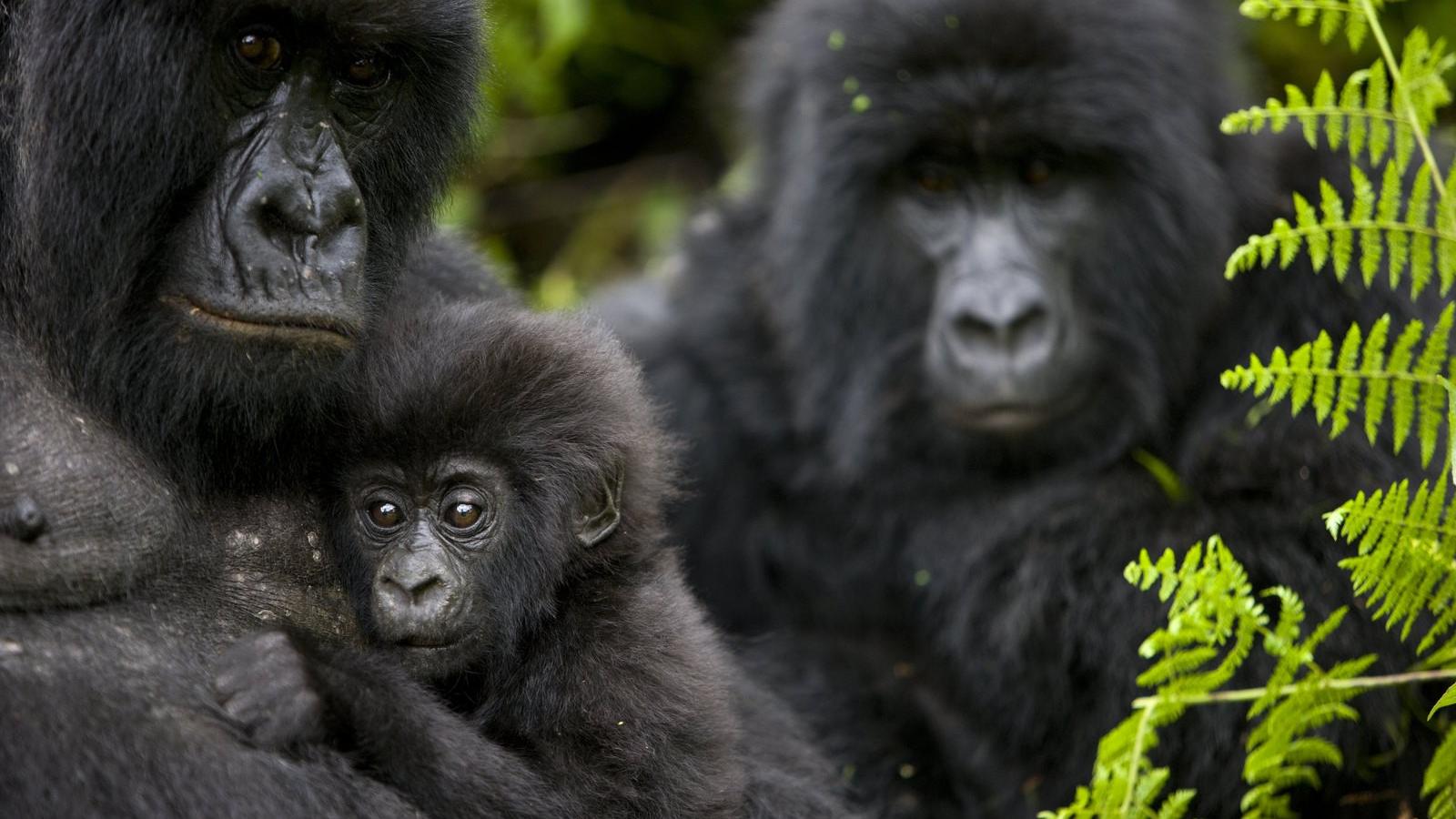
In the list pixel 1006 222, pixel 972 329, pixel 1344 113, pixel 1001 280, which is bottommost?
pixel 972 329

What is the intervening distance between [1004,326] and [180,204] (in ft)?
6.34

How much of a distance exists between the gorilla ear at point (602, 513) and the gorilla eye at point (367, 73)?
0.72m

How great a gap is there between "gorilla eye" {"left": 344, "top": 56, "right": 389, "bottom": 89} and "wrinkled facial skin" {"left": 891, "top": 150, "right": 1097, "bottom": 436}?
162 cm

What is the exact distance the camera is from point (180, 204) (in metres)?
2.44

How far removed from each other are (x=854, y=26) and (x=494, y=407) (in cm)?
182

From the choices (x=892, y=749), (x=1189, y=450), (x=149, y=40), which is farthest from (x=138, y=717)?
(x=1189, y=450)

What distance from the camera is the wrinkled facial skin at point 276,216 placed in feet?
7.88

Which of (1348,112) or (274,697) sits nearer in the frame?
(274,697)

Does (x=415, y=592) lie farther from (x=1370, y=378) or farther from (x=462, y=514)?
(x=1370, y=378)

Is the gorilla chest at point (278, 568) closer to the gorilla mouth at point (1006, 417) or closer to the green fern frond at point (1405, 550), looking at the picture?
the green fern frond at point (1405, 550)

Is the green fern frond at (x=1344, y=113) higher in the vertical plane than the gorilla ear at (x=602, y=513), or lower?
higher

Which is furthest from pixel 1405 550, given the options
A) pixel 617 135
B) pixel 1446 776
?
pixel 617 135

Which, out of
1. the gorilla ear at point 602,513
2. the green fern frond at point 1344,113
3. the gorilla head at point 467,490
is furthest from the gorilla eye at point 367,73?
the green fern frond at point 1344,113

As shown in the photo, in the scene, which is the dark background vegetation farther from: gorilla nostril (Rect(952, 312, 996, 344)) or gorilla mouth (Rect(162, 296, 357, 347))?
gorilla mouth (Rect(162, 296, 357, 347))
